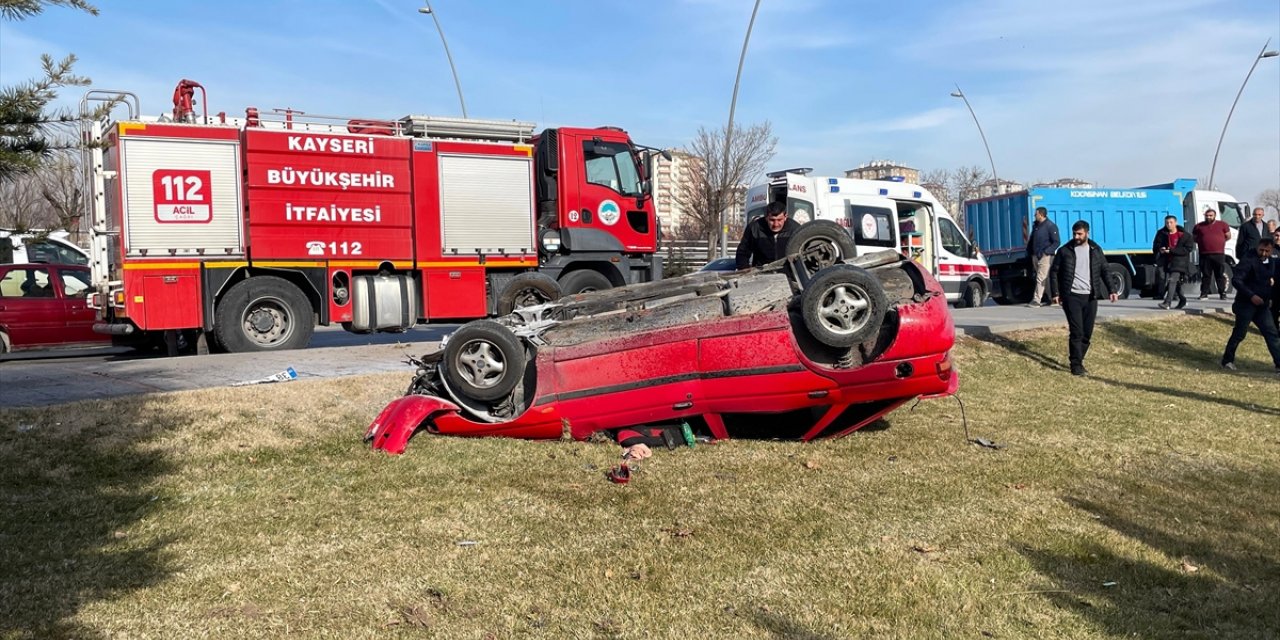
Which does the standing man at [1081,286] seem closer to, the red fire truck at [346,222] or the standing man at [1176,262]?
the red fire truck at [346,222]

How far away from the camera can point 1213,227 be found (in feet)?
57.5

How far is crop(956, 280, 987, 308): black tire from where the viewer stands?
19.0 meters

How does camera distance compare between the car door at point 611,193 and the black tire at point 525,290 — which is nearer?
the black tire at point 525,290

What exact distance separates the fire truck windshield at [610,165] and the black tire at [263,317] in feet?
14.0

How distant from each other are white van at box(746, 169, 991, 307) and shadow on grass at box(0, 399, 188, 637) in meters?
11.3

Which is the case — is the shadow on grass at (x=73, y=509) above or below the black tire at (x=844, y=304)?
below

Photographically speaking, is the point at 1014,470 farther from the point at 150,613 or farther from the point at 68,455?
the point at 68,455

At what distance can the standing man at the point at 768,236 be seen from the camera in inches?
328

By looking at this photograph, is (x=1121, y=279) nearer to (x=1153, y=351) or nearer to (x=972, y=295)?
(x=972, y=295)

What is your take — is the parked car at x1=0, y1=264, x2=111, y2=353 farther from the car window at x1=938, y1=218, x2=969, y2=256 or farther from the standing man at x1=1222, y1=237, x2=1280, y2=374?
the standing man at x1=1222, y1=237, x2=1280, y2=374

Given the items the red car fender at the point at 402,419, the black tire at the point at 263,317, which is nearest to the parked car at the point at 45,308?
the black tire at the point at 263,317

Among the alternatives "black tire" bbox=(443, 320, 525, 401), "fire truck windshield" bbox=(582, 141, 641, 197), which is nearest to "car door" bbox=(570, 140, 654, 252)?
"fire truck windshield" bbox=(582, 141, 641, 197)

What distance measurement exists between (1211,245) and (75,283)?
61.3ft

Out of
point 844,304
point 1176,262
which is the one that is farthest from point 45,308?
point 1176,262
